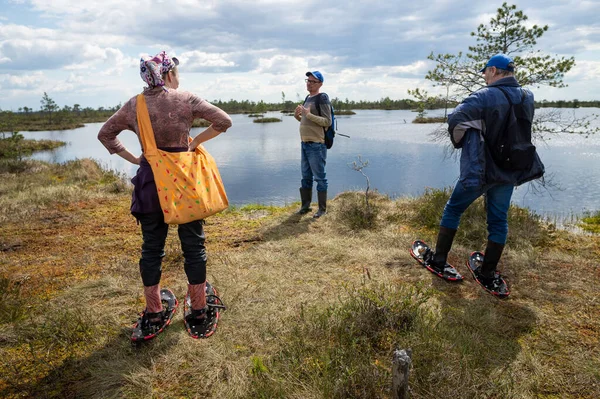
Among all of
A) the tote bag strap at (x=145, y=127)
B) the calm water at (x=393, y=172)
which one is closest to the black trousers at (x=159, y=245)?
the tote bag strap at (x=145, y=127)

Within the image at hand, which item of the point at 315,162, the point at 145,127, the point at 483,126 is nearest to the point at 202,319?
the point at 145,127

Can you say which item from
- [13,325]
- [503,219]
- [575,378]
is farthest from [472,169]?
[13,325]

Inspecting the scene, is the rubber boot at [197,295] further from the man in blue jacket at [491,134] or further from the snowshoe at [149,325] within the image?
the man in blue jacket at [491,134]

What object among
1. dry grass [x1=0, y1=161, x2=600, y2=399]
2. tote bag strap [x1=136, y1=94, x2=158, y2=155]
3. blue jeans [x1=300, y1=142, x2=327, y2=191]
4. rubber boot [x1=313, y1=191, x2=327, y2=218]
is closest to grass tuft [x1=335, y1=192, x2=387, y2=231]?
rubber boot [x1=313, y1=191, x2=327, y2=218]

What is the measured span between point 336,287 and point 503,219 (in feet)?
5.26

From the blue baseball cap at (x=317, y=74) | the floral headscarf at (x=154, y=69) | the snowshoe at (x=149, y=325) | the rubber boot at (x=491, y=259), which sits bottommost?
the snowshoe at (x=149, y=325)

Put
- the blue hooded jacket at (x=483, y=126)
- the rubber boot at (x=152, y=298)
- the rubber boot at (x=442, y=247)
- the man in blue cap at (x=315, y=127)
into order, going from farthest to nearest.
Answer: the man in blue cap at (x=315, y=127), the rubber boot at (x=442, y=247), the blue hooded jacket at (x=483, y=126), the rubber boot at (x=152, y=298)

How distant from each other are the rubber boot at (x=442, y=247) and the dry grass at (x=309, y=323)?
0.52 feet

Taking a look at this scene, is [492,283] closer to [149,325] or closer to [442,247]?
[442,247]

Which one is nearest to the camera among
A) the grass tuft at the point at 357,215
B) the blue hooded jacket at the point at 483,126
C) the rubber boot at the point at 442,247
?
the blue hooded jacket at the point at 483,126

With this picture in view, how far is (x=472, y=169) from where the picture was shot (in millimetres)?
2924

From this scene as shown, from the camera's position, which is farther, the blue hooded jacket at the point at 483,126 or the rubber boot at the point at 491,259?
the rubber boot at the point at 491,259

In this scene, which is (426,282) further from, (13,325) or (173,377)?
(13,325)

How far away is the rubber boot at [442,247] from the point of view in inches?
133
